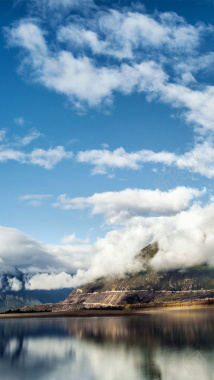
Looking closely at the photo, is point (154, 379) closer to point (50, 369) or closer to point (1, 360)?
point (50, 369)

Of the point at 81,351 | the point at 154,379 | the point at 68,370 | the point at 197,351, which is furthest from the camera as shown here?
the point at 81,351

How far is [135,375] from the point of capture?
58969mm

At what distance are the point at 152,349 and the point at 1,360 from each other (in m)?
35.7

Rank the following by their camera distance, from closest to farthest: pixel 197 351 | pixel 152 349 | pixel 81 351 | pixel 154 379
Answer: pixel 154 379 → pixel 197 351 → pixel 152 349 → pixel 81 351

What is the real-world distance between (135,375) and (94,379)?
271 inches

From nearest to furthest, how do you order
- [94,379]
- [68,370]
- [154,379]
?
[154,379] → [94,379] → [68,370]

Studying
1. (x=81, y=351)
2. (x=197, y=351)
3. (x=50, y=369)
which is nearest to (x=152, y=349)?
(x=197, y=351)

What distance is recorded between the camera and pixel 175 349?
82.8m

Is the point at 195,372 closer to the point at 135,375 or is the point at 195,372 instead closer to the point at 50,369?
the point at 135,375

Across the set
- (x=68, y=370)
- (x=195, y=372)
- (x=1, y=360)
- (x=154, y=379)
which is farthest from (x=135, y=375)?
(x=1, y=360)

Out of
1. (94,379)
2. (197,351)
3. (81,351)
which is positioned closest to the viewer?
(94,379)

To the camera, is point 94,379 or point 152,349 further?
point 152,349

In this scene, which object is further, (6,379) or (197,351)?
(197,351)

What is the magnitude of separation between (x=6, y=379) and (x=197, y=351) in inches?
1651
